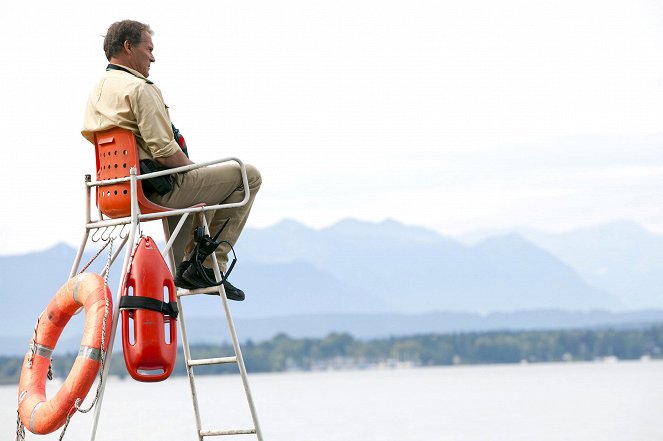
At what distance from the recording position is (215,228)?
26.1 feet

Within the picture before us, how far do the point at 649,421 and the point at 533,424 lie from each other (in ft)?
5.01

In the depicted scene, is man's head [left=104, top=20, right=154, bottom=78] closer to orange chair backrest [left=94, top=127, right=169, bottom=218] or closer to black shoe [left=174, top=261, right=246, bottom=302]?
orange chair backrest [left=94, top=127, right=169, bottom=218]

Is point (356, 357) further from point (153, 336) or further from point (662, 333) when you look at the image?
point (153, 336)

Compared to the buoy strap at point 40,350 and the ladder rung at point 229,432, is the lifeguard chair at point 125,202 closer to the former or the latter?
the ladder rung at point 229,432

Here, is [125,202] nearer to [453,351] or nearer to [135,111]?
[135,111]

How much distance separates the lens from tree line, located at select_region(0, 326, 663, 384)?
109938mm

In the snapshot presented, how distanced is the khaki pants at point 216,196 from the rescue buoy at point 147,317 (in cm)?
40

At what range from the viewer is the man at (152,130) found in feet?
23.8

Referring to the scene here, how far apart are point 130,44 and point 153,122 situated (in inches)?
22.3

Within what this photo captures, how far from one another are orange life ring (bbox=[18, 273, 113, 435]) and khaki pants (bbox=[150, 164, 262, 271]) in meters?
0.69

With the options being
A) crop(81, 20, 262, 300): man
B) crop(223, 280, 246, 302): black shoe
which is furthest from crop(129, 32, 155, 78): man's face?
crop(223, 280, 246, 302): black shoe

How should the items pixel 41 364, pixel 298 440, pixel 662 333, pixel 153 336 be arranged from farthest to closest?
pixel 662 333 < pixel 298 440 < pixel 41 364 < pixel 153 336

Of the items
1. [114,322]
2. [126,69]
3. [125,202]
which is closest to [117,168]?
[125,202]

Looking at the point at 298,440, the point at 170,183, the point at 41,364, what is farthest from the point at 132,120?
the point at 298,440
